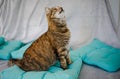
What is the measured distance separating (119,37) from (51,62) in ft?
3.27

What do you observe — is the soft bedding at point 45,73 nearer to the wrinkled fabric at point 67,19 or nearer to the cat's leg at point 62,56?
the cat's leg at point 62,56

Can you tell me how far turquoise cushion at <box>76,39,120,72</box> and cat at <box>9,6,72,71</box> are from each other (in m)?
0.30

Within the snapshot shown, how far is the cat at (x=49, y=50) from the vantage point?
1685mm

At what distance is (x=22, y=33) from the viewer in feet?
8.63

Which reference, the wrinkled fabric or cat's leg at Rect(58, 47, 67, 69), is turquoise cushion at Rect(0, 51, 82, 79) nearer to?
cat's leg at Rect(58, 47, 67, 69)

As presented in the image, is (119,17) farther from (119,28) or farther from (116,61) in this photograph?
(116,61)

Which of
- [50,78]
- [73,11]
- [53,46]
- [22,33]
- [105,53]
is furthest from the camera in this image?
[22,33]

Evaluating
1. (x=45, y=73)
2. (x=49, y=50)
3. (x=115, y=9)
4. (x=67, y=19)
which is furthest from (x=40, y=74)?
(x=115, y=9)

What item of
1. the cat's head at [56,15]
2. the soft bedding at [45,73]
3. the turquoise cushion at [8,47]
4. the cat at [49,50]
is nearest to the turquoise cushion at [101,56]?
the soft bedding at [45,73]

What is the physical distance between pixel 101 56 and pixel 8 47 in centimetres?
104

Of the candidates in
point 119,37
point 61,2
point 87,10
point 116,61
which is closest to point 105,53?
point 116,61

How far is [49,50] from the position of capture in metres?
1.72

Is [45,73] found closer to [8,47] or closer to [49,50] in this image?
[49,50]

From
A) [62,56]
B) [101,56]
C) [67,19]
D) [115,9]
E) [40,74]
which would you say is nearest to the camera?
[40,74]
